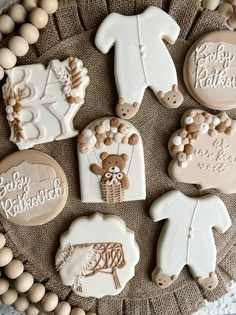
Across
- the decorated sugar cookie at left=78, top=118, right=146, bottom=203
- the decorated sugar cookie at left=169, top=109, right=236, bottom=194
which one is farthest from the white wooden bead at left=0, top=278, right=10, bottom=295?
the decorated sugar cookie at left=169, top=109, right=236, bottom=194

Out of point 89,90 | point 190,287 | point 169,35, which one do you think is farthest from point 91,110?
point 190,287

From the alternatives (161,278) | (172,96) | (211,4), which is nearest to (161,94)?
(172,96)

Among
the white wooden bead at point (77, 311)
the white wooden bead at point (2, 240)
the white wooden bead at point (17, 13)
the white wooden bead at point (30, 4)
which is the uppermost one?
the white wooden bead at point (30, 4)

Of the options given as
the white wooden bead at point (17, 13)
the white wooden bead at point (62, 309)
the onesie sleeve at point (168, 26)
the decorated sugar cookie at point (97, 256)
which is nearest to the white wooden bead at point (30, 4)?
the white wooden bead at point (17, 13)

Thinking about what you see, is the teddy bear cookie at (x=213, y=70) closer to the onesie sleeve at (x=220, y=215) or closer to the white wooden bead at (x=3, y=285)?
the onesie sleeve at (x=220, y=215)

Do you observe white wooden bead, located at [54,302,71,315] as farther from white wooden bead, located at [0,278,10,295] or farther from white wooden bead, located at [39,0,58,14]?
white wooden bead, located at [39,0,58,14]

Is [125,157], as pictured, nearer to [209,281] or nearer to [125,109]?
[125,109]

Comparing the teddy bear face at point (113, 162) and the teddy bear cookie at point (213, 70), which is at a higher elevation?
the teddy bear cookie at point (213, 70)
